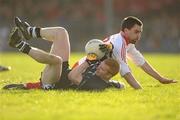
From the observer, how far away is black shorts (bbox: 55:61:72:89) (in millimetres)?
10938

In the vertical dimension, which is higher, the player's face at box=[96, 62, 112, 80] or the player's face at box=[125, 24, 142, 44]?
the player's face at box=[125, 24, 142, 44]

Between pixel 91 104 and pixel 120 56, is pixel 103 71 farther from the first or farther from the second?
pixel 91 104

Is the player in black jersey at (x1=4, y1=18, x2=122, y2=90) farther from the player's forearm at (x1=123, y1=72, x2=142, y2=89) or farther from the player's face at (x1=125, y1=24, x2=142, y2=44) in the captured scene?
the player's face at (x1=125, y1=24, x2=142, y2=44)

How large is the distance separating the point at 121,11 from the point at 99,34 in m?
4.42

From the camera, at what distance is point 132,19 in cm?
1123

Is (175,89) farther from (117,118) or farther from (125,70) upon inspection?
(117,118)

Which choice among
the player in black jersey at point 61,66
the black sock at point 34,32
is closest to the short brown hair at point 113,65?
the player in black jersey at point 61,66

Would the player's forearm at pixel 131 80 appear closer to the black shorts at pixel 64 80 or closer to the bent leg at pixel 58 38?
the black shorts at pixel 64 80

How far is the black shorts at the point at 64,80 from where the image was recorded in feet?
35.9

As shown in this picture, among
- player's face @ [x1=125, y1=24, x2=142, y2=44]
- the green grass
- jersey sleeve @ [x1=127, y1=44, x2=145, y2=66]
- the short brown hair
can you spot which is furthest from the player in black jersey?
jersey sleeve @ [x1=127, y1=44, x2=145, y2=66]

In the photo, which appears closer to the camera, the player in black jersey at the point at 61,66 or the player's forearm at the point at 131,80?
the player in black jersey at the point at 61,66

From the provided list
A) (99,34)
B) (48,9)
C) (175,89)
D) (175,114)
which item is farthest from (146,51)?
(175,114)

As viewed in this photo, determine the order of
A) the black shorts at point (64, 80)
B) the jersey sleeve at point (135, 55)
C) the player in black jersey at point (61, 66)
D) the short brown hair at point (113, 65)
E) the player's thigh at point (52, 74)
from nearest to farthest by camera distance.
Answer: the short brown hair at point (113, 65) → the player in black jersey at point (61, 66) → the player's thigh at point (52, 74) → the black shorts at point (64, 80) → the jersey sleeve at point (135, 55)

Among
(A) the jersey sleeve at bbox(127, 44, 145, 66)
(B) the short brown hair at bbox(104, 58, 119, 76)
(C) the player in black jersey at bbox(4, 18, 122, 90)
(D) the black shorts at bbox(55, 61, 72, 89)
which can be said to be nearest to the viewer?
(B) the short brown hair at bbox(104, 58, 119, 76)
